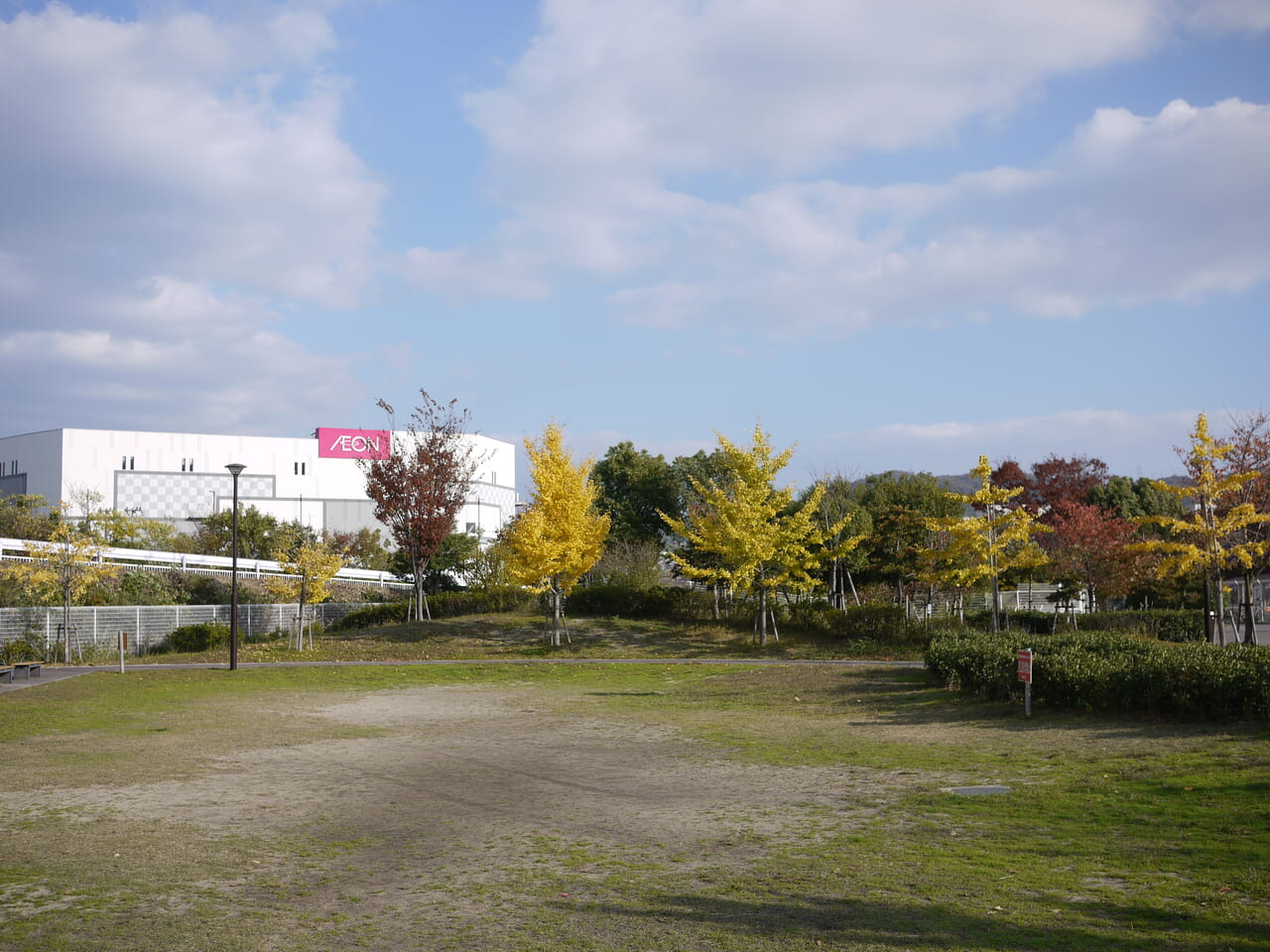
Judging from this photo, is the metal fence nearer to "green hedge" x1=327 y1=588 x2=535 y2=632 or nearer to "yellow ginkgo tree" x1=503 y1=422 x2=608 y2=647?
"green hedge" x1=327 y1=588 x2=535 y2=632

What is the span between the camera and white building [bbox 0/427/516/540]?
90.6 m

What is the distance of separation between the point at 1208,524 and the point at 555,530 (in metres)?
19.6

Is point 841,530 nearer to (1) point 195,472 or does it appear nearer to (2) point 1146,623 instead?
(2) point 1146,623

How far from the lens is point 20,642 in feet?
99.5

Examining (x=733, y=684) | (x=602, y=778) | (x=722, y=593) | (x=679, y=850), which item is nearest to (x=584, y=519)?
(x=722, y=593)

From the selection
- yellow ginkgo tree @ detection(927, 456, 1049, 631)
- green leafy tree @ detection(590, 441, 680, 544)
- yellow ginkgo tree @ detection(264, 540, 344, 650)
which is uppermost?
green leafy tree @ detection(590, 441, 680, 544)

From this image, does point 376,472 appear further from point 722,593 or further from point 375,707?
point 375,707

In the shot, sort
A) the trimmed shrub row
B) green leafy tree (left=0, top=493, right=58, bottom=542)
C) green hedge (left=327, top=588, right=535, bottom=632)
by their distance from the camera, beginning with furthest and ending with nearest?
green leafy tree (left=0, top=493, right=58, bottom=542) < green hedge (left=327, top=588, right=535, bottom=632) < the trimmed shrub row

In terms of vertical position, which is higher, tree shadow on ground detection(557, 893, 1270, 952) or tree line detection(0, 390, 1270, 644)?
tree line detection(0, 390, 1270, 644)

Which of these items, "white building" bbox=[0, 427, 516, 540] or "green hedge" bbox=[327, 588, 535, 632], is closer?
"green hedge" bbox=[327, 588, 535, 632]

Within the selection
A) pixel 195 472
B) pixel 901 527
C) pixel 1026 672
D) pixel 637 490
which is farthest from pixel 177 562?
pixel 195 472

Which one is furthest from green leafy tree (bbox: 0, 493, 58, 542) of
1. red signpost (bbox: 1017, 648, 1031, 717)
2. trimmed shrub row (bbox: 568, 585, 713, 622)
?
red signpost (bbox: 1017, 648, 1031, 717)

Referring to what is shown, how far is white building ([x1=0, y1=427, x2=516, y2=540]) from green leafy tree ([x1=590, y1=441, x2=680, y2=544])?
2900cm

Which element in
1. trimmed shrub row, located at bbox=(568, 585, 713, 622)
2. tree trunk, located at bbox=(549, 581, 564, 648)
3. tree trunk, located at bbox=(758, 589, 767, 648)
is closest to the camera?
tree trunk, located at bbox=(758, 589, 767, 648)
